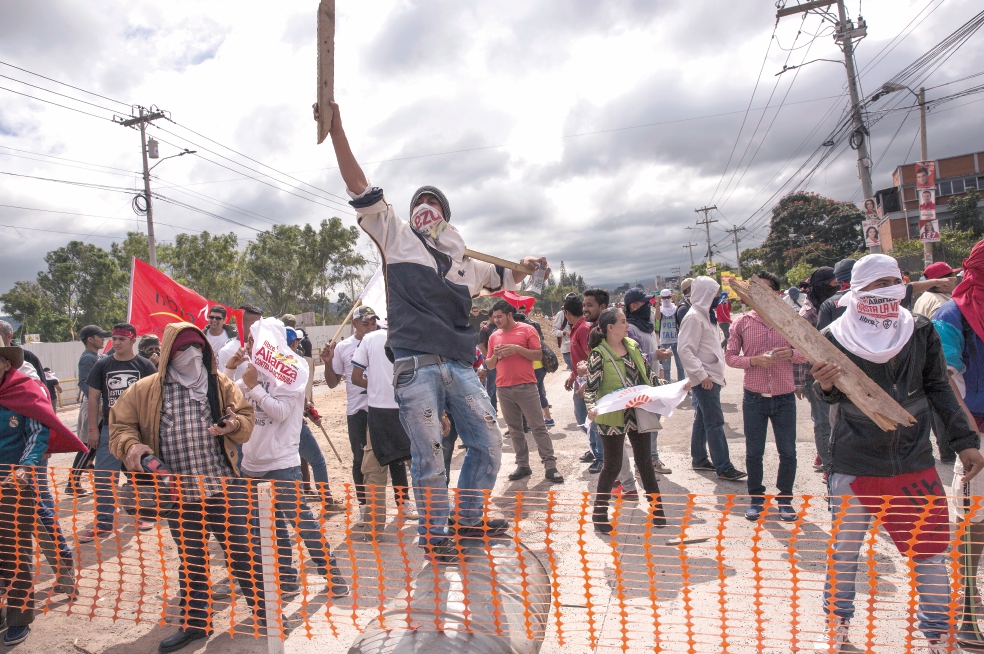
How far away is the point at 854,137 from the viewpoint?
48.6ft

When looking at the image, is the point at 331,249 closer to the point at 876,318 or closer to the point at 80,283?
the point at 80,283

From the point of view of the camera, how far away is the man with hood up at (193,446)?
10.9 ft

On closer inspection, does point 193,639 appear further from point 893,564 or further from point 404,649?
point 893,564

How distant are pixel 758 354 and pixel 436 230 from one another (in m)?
3.16

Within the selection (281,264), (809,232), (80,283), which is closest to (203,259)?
(281,264)

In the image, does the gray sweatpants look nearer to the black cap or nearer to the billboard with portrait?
the black cap

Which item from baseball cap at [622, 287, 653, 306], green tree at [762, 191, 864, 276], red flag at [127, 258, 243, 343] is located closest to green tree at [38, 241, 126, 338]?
red flag at [127, 258, 243, 343]

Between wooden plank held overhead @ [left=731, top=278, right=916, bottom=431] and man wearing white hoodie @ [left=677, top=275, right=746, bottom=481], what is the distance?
8.91 ft

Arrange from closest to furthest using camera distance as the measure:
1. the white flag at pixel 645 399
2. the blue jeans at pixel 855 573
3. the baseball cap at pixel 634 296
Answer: the blue jeans at pixel 855 573 < the white flag at pixel 645 399 < the baseball cap at pixel 634 296

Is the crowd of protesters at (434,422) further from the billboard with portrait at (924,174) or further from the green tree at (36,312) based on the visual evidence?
the green tree at (36,312)

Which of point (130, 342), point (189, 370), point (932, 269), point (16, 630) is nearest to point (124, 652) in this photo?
point (16, 630)

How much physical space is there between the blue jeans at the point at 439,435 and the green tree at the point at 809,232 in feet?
167

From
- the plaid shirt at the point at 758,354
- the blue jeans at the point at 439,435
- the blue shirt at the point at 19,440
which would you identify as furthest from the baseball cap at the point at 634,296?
the blue shirt at the point at 19,440

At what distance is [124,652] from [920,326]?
4.79m
